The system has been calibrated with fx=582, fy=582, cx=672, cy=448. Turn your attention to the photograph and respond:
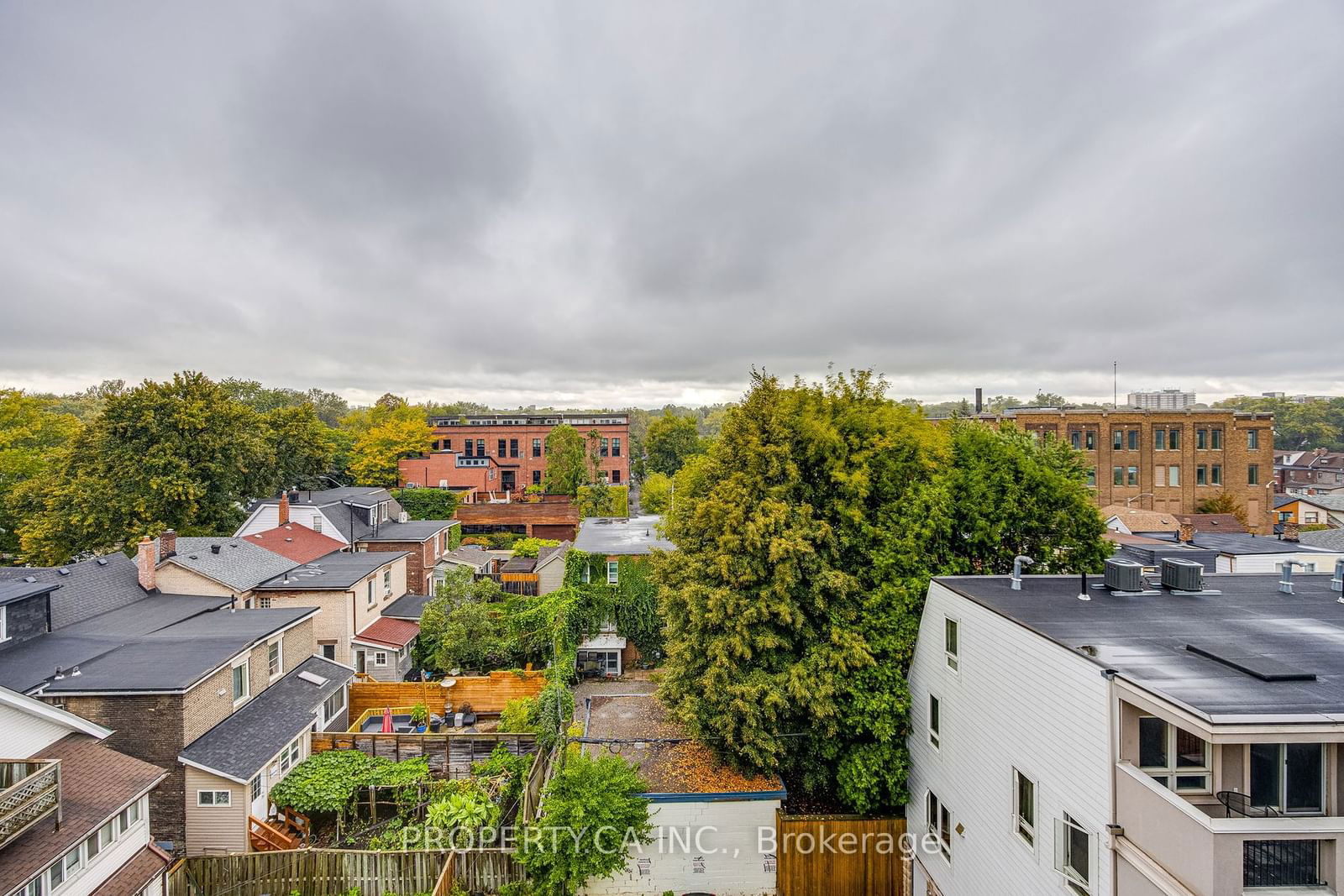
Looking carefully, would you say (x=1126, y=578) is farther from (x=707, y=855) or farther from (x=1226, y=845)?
(x=707, y=855)

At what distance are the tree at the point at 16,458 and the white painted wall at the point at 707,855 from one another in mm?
37571

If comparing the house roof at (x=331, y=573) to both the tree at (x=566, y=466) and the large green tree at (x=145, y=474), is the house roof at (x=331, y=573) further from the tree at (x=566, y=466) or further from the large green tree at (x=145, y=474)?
the tree at (x=566, y=466)

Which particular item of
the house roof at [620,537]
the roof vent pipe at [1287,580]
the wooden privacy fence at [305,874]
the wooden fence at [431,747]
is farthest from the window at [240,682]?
the roof vent pipe at [1287,580]

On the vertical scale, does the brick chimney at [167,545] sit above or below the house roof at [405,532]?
above

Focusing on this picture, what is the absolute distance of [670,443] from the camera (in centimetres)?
7188

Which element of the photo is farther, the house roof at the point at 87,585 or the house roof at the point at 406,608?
the house roof at the point at 406,608

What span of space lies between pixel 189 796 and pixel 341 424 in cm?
7531

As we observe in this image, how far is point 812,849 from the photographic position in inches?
518

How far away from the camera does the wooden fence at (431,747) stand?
1694 cm

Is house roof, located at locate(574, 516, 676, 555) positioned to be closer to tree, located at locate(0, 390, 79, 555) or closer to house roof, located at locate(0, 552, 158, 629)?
house roof, located at locate(0, 552, 158, 629)

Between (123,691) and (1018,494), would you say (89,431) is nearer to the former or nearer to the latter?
(123,691)

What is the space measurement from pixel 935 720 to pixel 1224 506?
46523 mm

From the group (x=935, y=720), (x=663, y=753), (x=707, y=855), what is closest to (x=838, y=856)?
(x=707, y=855)

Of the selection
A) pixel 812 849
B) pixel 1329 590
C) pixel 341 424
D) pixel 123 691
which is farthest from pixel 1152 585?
pixel 341 424
